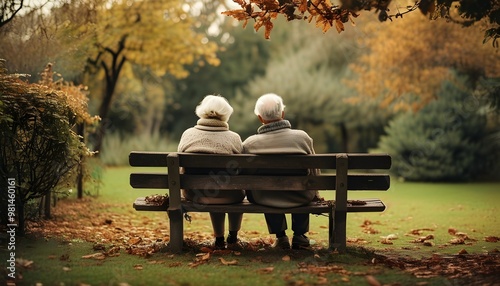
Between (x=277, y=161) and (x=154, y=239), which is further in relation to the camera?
(x=154, y=239)

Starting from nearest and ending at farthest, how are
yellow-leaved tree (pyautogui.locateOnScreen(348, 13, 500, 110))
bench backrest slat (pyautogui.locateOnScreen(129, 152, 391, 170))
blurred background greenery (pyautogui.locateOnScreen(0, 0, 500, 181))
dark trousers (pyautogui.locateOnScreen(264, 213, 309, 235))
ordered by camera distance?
bench backrest slat (pyautogui.locateOnScreen(129, 152, 391, 170)) < dark trousers (pyautogui.locateOnScreen(264, 213, 309, 235)) < blurred background greenery (pyautogui.locateOnScreen(0, 0, 500, 181)) < yellow-leaved tree (pyautogui.locateOnScreen(348, 13, 500, 110))

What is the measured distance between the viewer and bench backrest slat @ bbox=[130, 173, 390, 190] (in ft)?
21.0

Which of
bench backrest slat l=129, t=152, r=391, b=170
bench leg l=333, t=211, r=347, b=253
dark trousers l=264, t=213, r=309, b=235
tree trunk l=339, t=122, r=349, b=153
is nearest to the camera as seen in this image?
bench backrest slat l=129, t=152, r=391, b=170

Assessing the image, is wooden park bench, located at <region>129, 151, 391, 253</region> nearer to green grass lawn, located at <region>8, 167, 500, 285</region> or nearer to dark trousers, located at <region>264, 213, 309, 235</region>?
dark trousers, located at <region>264, 213, 309, 235</region>

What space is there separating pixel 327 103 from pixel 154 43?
450 inches

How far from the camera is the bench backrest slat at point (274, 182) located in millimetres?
6398

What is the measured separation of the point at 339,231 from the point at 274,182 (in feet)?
2.60

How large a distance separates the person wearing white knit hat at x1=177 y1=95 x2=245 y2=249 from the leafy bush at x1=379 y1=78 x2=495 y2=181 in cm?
1157

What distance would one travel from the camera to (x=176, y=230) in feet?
21.7

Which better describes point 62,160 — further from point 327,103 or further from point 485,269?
point 327,103

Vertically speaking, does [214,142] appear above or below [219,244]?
above

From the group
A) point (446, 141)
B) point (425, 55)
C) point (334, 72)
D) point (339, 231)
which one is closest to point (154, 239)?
point (339, 231)

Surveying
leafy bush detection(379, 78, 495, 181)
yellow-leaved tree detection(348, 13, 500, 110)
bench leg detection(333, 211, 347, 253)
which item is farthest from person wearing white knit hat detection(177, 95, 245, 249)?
leafy bush detection(379, 78, 495, 181)

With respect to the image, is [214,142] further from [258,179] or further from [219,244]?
[219,244]
